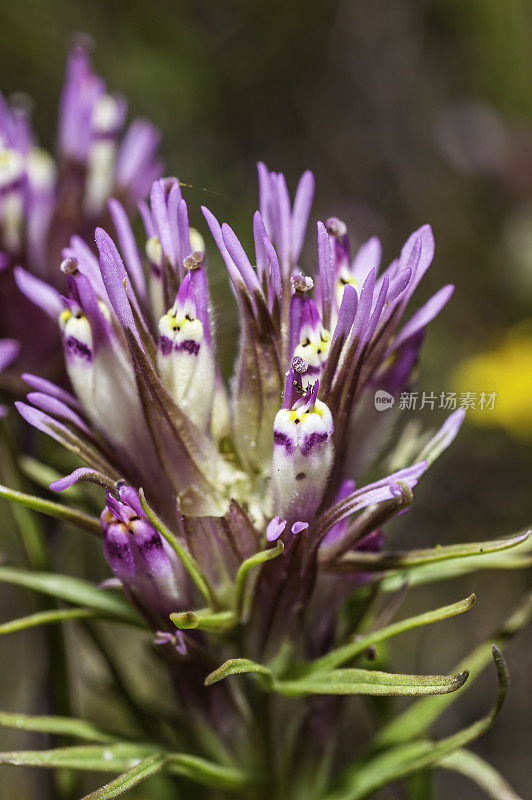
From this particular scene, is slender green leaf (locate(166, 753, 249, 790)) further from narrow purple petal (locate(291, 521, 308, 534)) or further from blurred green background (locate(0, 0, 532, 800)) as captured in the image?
blurred green background (locate(0, 0, 532, 800))

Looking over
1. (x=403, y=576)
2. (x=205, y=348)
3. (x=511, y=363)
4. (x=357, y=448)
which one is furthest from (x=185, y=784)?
(x=511, y=363)

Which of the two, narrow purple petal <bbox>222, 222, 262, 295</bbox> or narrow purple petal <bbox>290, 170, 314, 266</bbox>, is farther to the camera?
narrow purple petal <bbox>290, 170, 314, 266</bbox>

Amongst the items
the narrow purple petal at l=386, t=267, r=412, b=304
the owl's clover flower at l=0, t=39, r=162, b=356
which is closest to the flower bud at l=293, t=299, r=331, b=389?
the narrow purple petal at l=386, t=267, r=412, b=304

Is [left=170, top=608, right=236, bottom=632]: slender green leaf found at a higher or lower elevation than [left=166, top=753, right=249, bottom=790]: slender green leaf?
higher

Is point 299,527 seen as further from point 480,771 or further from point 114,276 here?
point 480,771

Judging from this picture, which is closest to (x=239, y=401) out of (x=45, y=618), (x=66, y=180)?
(x=45, y=618)

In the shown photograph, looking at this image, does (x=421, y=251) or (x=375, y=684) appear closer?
(x=375, y=684)
